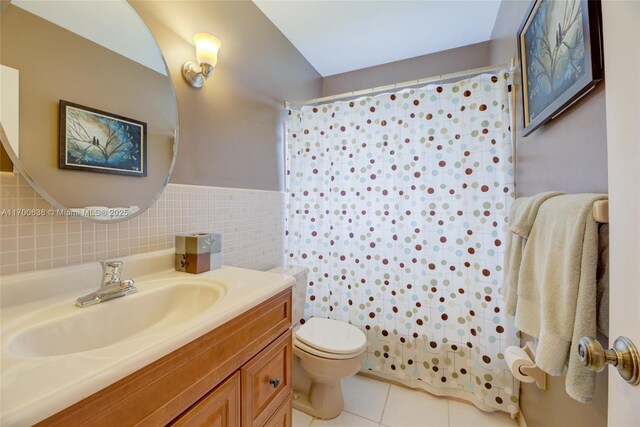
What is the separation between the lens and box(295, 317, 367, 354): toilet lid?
1427 mm

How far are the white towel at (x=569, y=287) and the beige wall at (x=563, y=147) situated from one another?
12 centimetres

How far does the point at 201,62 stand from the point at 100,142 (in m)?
0.62

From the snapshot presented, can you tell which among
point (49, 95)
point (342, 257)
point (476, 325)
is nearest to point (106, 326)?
point (49, 95)

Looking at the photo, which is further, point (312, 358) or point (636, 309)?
point (312, 358)

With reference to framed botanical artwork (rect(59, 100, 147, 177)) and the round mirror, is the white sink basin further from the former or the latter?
framed botanical artwork (rect(59, 100, 147, 177))

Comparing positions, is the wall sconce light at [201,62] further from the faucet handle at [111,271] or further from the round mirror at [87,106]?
the faucet handle at [111,271]

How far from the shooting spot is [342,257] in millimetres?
1842

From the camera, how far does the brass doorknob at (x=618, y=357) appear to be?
0.38m

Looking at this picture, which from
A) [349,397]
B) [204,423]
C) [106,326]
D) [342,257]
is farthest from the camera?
[342,257]

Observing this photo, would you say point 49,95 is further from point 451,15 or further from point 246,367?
point 451,15

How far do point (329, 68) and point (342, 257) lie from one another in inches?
68.1

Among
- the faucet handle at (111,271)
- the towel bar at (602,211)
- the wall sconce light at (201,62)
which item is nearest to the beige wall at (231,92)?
the wall sconce light at (201,62)

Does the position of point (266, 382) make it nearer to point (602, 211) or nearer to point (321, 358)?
point (321, 358)

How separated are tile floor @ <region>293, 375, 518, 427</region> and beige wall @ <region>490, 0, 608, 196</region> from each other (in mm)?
1310
